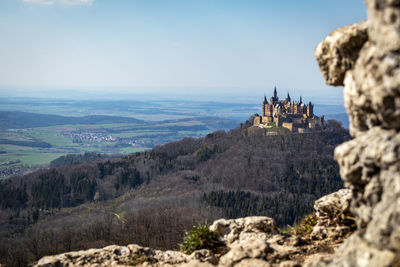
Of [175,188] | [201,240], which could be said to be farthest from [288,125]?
[201,240]

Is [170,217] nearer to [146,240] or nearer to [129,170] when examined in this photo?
[146,240]

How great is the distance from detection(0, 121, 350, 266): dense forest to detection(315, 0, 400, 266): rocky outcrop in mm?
32090

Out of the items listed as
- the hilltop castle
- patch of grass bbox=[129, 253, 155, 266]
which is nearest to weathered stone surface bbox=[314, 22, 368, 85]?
patch of grass bbox=[129, 253, 155, 266]

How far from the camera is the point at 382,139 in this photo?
579 centimetres

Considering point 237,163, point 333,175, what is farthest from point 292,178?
point 237,163

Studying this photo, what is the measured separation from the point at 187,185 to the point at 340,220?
88.1m

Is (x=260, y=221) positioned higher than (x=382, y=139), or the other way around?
(x=382, y=139)

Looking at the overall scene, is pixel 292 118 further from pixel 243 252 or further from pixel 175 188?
pixel 243 252

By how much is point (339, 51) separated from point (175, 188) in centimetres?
8977

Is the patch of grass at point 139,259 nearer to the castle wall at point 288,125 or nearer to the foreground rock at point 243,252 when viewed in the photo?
the foreground rock at point 243,252

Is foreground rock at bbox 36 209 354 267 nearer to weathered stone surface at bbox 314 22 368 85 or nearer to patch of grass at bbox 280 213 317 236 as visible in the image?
patch of grass at bbox 280 213 317 236

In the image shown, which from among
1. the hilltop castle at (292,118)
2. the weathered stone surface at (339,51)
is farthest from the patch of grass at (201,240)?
the hilltop castle at (292,118)

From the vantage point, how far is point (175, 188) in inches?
3748

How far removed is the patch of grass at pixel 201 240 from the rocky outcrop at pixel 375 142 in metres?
5.55
